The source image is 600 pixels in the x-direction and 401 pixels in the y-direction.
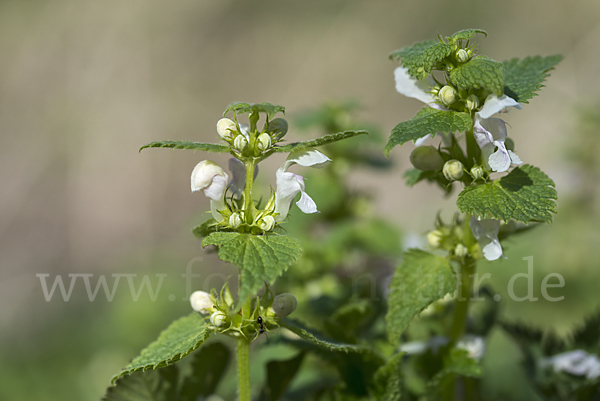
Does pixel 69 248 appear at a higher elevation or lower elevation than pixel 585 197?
lower

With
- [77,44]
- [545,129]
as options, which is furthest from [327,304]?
[77,44]

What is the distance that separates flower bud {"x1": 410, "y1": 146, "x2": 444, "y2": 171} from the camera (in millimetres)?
1441

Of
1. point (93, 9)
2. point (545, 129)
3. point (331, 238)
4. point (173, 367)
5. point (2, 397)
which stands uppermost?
point (93, 9)

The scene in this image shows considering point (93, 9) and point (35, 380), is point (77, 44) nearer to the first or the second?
point (93, 9)

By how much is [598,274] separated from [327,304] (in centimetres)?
253

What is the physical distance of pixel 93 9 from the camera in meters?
7.68

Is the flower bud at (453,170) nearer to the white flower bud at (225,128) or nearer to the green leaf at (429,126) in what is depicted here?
the green leaf at (429,126)

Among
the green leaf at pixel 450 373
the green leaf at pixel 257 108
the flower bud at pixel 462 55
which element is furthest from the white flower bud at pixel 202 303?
the flower bud at pixel 462 55

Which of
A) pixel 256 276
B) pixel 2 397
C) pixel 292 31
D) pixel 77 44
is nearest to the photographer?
pixel 256 276

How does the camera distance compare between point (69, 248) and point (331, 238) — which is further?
point (69, 248)

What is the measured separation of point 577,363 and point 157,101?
683 centimetres

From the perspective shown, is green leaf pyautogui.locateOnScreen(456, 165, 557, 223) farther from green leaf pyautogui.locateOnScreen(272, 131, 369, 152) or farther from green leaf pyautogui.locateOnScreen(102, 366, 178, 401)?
green leaf pyautogui.locateOnScreen(102, 366, 178, 401)

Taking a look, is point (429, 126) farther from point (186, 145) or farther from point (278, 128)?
point (186, 145)

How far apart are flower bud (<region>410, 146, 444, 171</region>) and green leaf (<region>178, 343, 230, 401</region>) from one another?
2.34 feet
